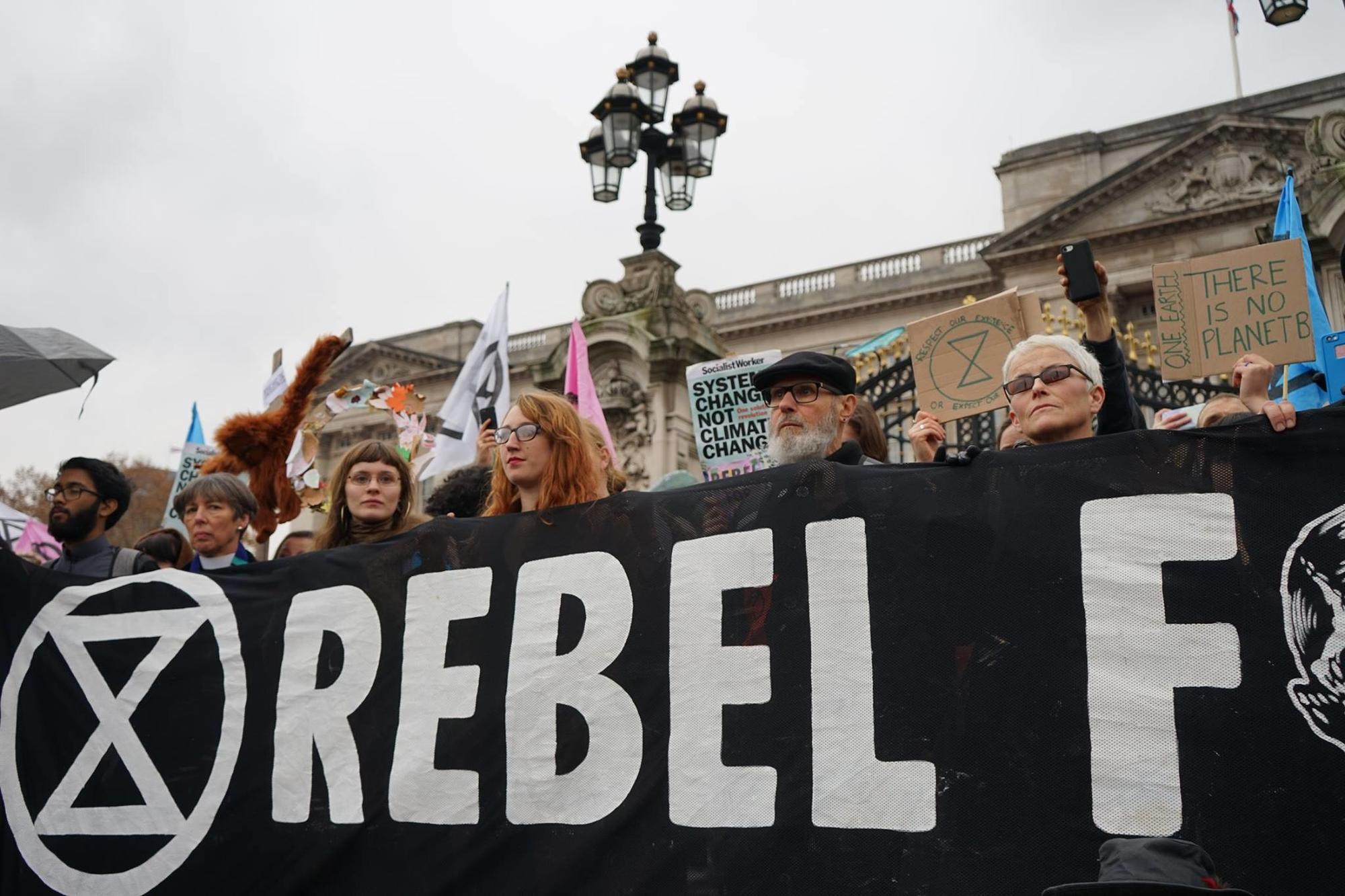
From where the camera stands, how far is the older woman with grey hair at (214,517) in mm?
4965

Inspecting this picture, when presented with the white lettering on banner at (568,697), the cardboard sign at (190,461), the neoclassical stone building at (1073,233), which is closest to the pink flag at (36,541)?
the cardboard sign at (190,461)

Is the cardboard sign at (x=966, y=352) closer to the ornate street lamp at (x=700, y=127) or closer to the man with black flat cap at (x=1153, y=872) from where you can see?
the man with black flat cap at (x=1153, y=872)

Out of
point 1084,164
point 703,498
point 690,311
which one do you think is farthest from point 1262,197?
point 703,498

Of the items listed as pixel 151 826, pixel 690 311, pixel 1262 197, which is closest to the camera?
pixel 151 826

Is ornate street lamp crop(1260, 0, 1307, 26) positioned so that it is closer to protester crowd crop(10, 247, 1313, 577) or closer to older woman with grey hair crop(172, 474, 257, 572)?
protester crowd crop(10, 247, 1313, 577)

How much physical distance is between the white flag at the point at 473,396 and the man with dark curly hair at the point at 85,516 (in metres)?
3.35

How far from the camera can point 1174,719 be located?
2.74 metres

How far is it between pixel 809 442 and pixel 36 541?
888cm

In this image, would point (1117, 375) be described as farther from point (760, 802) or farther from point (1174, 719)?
point (760, 802)

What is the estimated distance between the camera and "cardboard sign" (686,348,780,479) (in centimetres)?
736

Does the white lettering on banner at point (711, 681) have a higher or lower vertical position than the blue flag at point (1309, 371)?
lower

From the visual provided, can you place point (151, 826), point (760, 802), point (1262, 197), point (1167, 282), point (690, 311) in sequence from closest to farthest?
point (760, 802) → point (151, 826) → point (1167, 282) → point (690, 311) → point (1262, 197)

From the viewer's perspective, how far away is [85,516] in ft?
16.7

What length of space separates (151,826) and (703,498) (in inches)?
89.1
